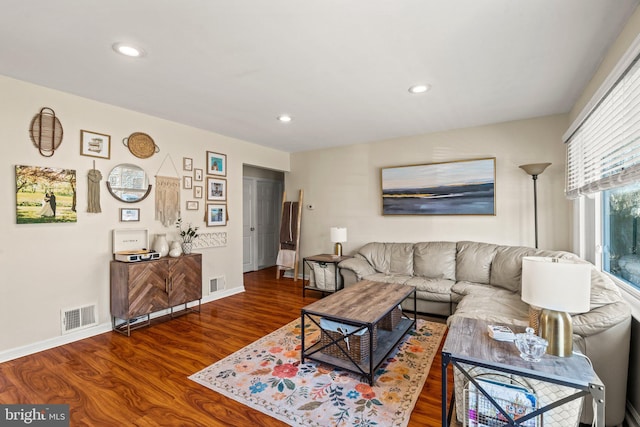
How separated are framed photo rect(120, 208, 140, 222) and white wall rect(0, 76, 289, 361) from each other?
61mm

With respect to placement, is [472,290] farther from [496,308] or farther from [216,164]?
[216,164]

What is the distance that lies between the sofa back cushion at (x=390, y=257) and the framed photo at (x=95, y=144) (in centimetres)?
364

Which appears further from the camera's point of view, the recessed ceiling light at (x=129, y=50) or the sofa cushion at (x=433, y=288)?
the sofa cushion at (x=433, y=288)

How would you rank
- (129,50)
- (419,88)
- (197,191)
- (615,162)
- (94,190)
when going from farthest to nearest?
(197,191)
(94,190)
(419,88)
(129,50)
(615,162)

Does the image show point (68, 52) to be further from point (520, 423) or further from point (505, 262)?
point (505, 262)

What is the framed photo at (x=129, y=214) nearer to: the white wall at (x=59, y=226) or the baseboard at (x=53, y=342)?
the white wall at (x=59, y=226)

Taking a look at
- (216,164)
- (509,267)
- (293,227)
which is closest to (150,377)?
(216,164)

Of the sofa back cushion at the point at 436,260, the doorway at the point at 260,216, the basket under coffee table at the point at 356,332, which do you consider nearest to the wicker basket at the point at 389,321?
the basket under coffee table at the point at 356,332

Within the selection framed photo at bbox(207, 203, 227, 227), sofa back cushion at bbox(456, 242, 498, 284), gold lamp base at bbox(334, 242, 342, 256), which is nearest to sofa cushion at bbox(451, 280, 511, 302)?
sofa back cushion at bbox(456, 242, 498, 284)

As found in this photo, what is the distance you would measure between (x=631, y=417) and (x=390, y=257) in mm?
2817

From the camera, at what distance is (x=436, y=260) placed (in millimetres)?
3977

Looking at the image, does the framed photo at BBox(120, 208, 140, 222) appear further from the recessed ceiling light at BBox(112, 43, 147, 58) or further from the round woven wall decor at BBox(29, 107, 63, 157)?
the recessed ceiling light at BBox(112, 43, 147, 58)

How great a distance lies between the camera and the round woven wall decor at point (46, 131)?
109 inches

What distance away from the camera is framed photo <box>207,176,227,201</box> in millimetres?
4387
